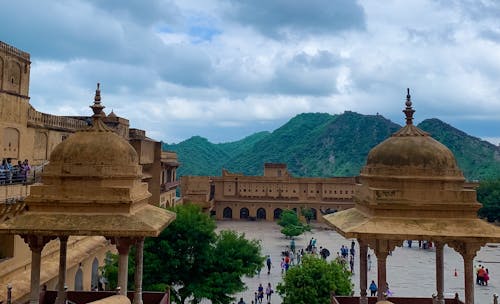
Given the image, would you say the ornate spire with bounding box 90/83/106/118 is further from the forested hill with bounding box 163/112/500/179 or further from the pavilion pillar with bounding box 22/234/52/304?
the forested hill with bounding box 163/112/500/179

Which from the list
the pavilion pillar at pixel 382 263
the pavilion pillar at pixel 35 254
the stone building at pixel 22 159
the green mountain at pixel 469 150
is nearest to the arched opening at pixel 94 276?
the stone building at pixel 22 159

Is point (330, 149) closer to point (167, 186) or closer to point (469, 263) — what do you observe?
point (167, 186)

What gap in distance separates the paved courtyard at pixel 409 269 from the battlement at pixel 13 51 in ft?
49.1

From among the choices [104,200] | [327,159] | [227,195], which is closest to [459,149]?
[327,159]

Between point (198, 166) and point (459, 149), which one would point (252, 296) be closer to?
point (459, 149)

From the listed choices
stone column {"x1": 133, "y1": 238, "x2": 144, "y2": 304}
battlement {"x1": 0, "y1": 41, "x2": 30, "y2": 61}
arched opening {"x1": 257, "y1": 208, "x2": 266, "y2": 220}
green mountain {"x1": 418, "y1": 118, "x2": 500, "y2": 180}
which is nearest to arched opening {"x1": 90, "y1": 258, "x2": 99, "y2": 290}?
battlement {"x1": 0, "y1": 41, "x2": 30, "y2": 61}

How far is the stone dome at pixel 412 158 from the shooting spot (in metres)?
9.67

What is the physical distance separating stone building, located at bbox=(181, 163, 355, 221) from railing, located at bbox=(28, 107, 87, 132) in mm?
40611

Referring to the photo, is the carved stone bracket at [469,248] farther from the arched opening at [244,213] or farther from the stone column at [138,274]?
the arched opening at [244,213]

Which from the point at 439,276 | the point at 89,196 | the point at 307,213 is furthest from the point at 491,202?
the point at 89,196

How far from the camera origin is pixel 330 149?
143m

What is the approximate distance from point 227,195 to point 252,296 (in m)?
43.2

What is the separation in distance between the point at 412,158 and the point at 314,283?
8.71m

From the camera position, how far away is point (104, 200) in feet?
29.6
